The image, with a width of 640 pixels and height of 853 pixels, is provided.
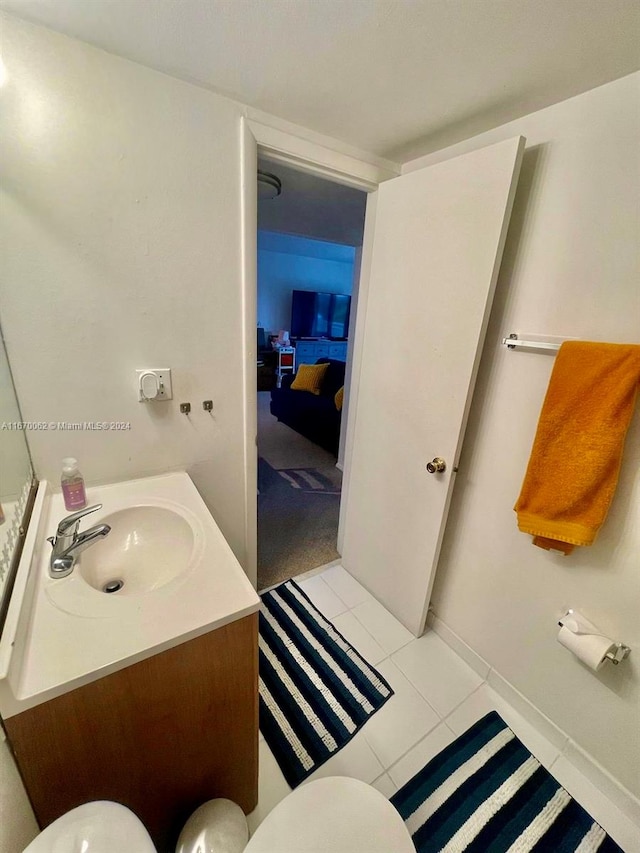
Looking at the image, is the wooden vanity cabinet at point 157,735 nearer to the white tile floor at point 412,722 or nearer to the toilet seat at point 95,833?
the toilet seat at point 95,833

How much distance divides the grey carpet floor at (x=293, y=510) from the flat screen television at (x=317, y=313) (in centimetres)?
305

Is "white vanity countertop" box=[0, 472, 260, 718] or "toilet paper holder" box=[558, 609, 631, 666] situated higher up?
"white vanity countertop" box=[0, 472, 260, 718]

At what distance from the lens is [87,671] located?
2.02 ft

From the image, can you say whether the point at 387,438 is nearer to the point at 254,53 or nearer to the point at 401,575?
the point at 401,575

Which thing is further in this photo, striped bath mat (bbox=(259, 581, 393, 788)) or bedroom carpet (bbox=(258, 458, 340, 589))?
bedroom carpet (bbox=(258, 458, 340, 589))

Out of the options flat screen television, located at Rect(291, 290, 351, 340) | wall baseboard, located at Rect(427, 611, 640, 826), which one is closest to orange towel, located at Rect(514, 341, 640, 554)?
wall baseboard, located at Rect(427, 611, 640, 826)

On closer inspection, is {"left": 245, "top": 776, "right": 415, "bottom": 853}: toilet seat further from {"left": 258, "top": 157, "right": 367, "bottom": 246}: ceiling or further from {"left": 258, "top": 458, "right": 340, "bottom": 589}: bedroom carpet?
{"left": 258, "top": 157, "right": 367, "bottom": 246}: ceiling

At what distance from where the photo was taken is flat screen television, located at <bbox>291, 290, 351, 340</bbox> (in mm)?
6020

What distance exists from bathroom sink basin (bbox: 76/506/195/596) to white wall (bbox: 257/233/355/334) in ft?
15.7

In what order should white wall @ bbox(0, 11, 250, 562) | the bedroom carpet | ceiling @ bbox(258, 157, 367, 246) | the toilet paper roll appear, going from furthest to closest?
the bedroom carpet, ceiling @ bbox(258, 157, 367, 246), the toilet paper roll, white wall @ bbox(0, 11, 250, 562)

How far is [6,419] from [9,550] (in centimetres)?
38

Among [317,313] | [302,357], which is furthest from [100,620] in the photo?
[317,313]

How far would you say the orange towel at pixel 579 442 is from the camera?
899 millimetres

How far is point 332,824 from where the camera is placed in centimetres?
73
